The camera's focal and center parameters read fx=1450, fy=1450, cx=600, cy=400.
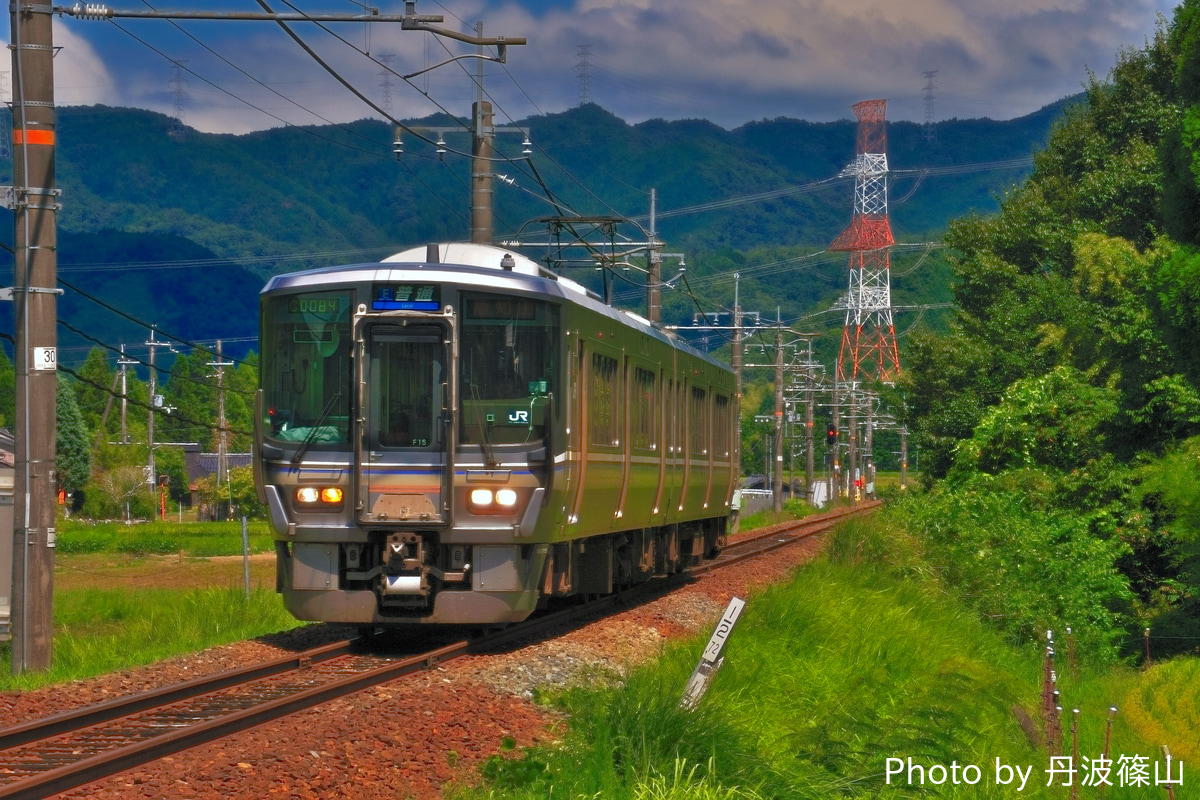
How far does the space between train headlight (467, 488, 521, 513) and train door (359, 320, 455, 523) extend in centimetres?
22

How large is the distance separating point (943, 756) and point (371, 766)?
3702mm

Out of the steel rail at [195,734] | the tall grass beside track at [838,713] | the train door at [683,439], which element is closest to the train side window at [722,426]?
the train door at [683,439]

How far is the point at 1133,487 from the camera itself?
877 inches

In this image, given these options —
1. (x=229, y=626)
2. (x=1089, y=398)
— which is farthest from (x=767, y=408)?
(x=229, y=626)

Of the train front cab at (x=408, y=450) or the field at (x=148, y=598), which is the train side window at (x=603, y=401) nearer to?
the train front cab at (x=408, y=450)

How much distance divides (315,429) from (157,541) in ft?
142

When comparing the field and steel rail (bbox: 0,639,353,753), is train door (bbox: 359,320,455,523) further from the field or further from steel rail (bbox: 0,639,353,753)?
the field

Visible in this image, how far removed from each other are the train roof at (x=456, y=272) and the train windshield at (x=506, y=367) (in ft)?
0.49

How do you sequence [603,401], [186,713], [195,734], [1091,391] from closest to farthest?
[195,734] < [186,713] < [603,401] < [1091,391]

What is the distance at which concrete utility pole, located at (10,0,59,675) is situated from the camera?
13.1 meters

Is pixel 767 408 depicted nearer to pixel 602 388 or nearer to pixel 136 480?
pixel 136 480

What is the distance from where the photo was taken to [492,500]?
12.2 m

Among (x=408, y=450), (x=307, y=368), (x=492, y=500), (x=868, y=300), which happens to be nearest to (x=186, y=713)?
(x=408, y=450)

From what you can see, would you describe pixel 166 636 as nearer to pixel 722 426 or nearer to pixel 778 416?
pixel 722 426
